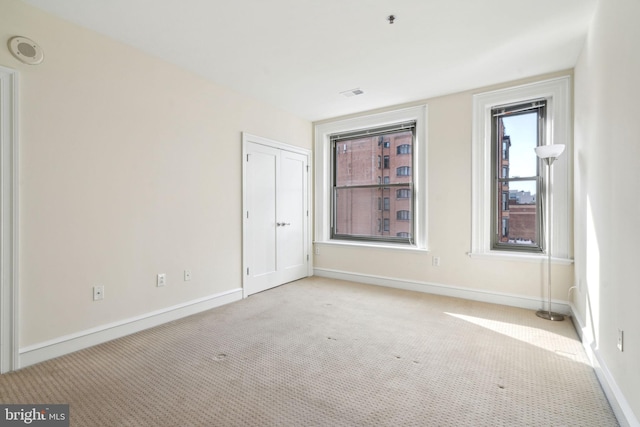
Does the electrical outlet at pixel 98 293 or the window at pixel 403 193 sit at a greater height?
the window at pixel 403 193

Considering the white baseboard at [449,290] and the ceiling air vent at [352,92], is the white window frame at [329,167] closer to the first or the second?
the white baseboard at [449,290]

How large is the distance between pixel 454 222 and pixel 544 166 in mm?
1138

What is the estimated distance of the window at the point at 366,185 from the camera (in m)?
4.55

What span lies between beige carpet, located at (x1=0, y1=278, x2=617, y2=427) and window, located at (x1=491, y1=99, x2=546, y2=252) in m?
0.92

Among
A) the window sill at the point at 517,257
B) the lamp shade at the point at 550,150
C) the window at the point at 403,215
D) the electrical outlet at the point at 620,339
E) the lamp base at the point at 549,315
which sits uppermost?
the lamp shade at the point at 550,150

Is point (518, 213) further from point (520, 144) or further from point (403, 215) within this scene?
point (403, 215)

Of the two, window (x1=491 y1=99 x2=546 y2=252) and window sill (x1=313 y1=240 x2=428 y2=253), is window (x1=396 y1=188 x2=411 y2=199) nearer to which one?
window sill (x1=313 y1=240 x2=428 y2=253)

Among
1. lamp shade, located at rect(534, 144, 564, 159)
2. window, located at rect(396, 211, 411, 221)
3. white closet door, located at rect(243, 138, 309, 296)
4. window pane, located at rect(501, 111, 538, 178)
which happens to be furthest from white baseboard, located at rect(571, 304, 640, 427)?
white closet door, located at rect(243, 138, 309, 296)

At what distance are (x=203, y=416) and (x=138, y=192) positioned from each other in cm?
207

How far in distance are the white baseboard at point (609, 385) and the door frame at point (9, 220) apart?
Answer: 368cm

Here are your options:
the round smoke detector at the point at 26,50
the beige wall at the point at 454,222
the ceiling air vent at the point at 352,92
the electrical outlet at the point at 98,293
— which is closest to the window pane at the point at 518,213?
the beige wall at the point at 454,222

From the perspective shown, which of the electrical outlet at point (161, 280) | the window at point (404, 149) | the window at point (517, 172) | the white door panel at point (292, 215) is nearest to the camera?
the electrical outlet at point (161, 280)

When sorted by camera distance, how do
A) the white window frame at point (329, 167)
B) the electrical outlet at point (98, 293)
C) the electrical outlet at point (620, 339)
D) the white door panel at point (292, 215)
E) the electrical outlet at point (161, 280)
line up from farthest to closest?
the white door panel at point (292, 215), the white window frame at point (329, 167), the electrical outlet at point (161, 280), the electrical outlet at point (98, 293), the electrical outlet at point (620, 339)

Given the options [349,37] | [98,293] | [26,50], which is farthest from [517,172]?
[26,50]
